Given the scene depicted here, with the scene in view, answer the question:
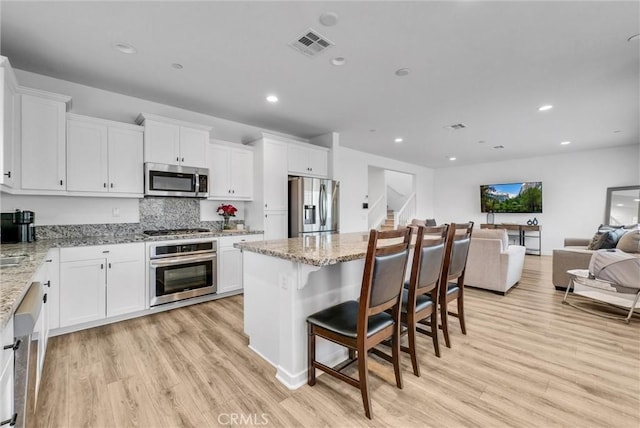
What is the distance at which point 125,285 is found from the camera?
10.00 feet

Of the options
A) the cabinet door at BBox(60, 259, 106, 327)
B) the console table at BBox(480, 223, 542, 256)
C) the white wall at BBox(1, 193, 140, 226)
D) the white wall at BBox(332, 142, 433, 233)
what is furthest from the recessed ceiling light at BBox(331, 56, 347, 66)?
the console table at BBox(480, 223, 542, 256)

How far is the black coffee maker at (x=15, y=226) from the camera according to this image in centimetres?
265

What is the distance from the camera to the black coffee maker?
265 centimetres

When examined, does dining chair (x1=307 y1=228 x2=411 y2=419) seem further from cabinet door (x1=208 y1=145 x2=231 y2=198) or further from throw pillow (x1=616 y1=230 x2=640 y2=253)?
throw pillow (x1=616 y1=230 x2=640 y2=253)

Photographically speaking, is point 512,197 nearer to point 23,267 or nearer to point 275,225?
point 275,225

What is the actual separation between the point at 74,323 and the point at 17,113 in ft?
6.70

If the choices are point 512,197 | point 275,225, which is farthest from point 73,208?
point 512,197

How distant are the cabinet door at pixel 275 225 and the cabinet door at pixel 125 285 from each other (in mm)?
1682

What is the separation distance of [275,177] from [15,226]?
2.89m

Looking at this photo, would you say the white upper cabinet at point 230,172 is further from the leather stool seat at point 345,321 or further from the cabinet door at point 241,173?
the leather stool seat at point 345,321

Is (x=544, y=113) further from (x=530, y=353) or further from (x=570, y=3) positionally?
(x=530, y=353)

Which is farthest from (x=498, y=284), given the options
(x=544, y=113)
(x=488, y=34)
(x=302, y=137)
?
(x=302, y=137)

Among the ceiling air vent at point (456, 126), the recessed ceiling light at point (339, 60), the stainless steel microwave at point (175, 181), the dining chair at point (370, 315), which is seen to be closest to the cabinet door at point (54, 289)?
the stainless steel microwave at point (175, 181)

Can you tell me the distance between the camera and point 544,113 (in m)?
4.22
